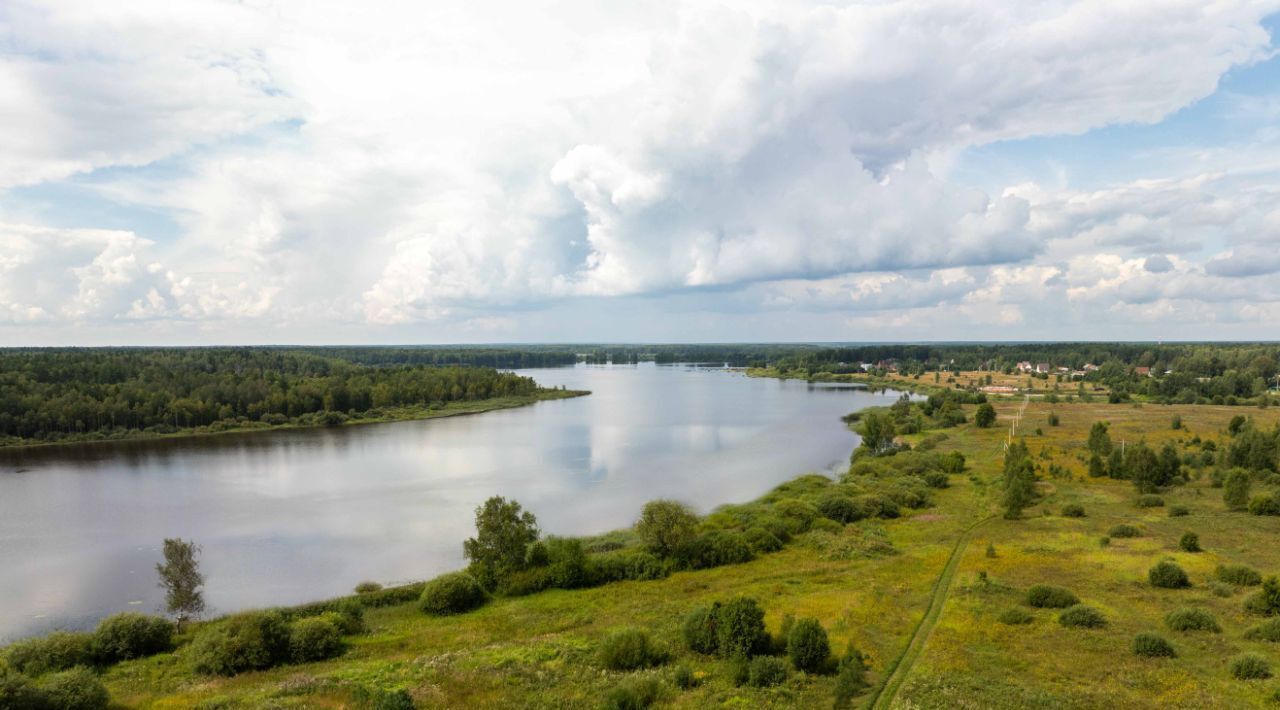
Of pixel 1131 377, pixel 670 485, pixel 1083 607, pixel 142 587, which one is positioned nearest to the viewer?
pixel 1083 607

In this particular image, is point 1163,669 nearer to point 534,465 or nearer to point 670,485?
point 670,485

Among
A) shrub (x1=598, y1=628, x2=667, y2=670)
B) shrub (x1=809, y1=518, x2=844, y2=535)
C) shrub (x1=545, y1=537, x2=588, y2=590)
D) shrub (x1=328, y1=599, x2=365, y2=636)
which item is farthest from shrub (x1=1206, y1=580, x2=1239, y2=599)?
shrub (x1=328, y1=599, x2=365, y2=636)

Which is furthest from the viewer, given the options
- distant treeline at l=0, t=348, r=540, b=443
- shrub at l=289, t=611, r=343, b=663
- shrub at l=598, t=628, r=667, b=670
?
distant treeline at l=0, t=348, r=540, b=443

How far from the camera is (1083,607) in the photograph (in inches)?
1080

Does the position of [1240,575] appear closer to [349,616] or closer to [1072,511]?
[1072,511]

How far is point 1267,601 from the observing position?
27297 mm

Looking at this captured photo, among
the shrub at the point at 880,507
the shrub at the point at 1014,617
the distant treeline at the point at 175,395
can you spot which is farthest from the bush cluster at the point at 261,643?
the distant treeline at the point at 175,395

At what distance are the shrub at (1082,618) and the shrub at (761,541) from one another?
Answer: 16099mm

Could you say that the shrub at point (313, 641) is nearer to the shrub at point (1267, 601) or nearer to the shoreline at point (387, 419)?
the shrub at point (1267, 601)

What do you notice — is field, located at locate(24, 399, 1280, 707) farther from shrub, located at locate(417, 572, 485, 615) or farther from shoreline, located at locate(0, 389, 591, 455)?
shoreline, located at locate(0, 389, 591, 455)

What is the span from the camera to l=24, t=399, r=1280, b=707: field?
70.0ft

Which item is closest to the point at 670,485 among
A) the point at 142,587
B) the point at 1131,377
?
the point at 142,587

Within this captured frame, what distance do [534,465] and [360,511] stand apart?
22.5 m

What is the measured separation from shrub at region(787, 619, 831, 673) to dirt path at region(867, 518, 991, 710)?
7.01ft
